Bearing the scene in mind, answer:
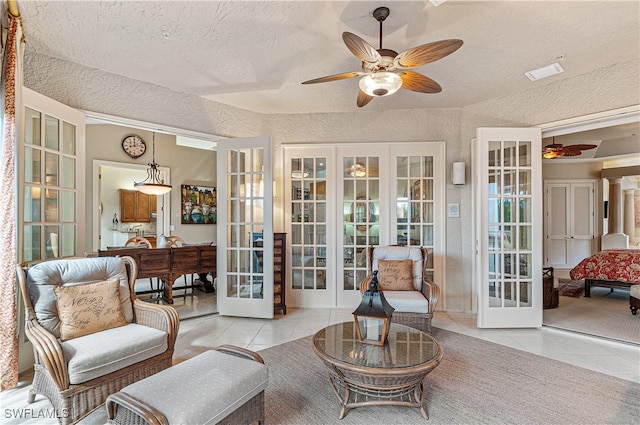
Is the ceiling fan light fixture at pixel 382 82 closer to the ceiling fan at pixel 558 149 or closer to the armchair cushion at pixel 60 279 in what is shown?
the armchair cushion at pixel 60 279

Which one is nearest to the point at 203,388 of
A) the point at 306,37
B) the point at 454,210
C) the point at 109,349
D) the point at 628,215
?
the point at 109,349

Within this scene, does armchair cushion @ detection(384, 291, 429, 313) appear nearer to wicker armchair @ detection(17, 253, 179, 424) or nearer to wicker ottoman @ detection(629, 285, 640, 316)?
wicker armchair @ detection(17, 253, 179, 424)

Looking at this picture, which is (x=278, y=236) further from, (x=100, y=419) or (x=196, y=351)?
(x=100, y=419)

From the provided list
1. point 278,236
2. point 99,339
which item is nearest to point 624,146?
point 278,236

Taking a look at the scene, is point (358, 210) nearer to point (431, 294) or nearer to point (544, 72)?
point (431, 294)

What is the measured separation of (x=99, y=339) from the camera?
6.91ft

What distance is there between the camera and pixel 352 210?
4.61 metres

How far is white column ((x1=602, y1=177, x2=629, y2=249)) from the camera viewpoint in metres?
7.39

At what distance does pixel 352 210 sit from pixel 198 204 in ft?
14.2

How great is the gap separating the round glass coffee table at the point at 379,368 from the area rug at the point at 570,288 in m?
4.61

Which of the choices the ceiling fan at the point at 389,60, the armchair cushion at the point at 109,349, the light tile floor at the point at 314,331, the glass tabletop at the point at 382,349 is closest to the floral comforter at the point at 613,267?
the light tile floor at the point at 314,331

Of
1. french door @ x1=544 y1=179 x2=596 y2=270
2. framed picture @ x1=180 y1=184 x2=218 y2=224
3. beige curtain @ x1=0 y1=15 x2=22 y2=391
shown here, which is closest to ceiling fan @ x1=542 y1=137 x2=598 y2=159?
french door @ x1=544 y1=179 x2=596 y2=270

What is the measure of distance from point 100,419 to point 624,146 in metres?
9.62

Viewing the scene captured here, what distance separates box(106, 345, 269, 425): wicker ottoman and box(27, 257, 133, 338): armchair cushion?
3.45 ft
